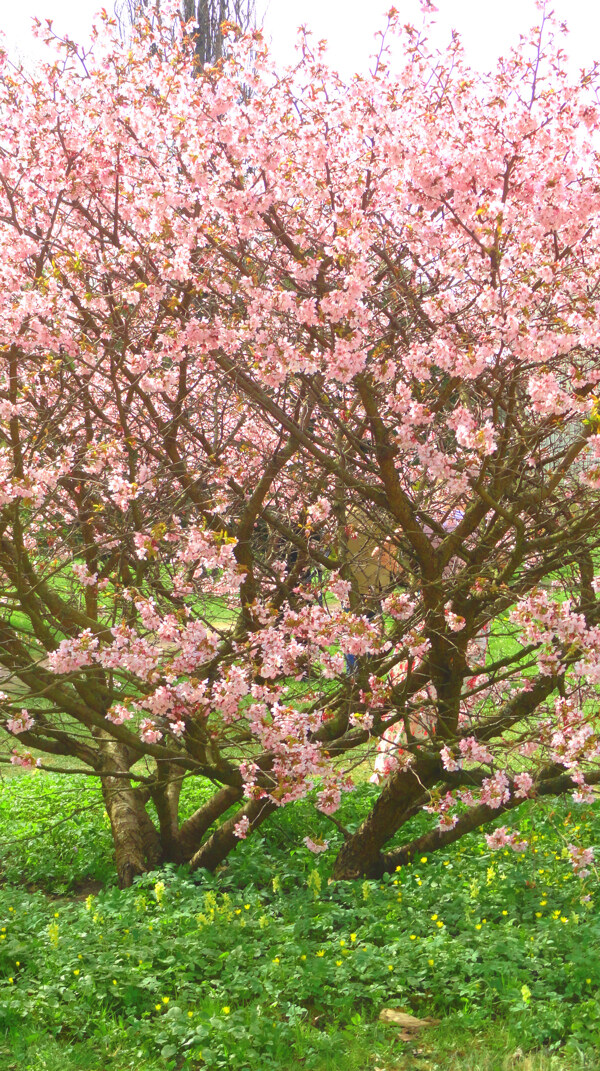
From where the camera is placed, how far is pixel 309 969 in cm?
390

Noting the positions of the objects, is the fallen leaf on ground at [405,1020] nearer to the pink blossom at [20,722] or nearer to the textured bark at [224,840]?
the textured bark at [224,840]

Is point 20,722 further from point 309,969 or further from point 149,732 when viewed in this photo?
point 309,969

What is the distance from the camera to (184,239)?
4.62 meters

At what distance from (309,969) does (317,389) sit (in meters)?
2.50

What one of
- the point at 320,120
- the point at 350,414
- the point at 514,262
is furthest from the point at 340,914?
the point at 320,120

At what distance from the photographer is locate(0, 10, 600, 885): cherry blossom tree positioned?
430 cm

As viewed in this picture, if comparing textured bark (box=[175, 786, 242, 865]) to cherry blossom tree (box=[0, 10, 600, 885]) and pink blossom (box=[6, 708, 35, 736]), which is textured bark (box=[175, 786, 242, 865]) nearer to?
cherry blossom tree (box=[0, 10, 600, 885])

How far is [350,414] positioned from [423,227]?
0.93 meters

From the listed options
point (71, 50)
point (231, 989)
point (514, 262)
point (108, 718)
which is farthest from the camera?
point (71, 50)

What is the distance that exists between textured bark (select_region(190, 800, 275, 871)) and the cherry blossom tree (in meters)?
0.02

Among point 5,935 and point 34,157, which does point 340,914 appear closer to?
point 5,935

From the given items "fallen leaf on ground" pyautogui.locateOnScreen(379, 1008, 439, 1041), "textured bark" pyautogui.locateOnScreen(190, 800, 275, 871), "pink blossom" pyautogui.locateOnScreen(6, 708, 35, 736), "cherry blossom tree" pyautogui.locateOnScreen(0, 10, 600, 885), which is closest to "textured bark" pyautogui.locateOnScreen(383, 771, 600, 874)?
"cherry blossom tree" pyautogui.locateOnScreen(0, 10, 600, 885)

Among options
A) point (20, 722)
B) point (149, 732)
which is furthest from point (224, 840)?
point (20, 722)

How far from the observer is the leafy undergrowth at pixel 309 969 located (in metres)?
3.46
